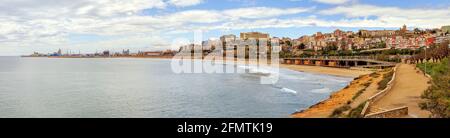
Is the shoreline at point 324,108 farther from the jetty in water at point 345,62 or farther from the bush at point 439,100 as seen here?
the jetty in water at point 345,62

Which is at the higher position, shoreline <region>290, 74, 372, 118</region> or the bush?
the bush

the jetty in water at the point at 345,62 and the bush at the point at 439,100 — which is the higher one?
the bush at the point at 439,100

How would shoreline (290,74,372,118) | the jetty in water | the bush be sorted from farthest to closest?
the jetty in water
shoreline (290,74,372,118)
the bush

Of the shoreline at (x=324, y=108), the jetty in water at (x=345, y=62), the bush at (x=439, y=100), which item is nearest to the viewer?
the bush at (x=439, y=100)

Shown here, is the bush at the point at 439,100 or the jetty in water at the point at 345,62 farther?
the jetty in water at the point at 345,62

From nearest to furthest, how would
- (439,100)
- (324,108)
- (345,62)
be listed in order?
1. (439,100)
2. (324,108)
3. (345,62)

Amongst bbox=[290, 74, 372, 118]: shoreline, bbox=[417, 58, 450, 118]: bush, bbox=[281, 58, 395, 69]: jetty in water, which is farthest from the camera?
bbox=[281, 58, 395, 69]: jetty in water

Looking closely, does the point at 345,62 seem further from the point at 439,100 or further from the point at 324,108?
the point at 439,100

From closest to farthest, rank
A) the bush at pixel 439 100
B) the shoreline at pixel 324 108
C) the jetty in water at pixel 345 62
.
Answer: the bush at pixel 439 100 → the shoreline at pixel 324 108 → the jetty in water at pixel 345 62

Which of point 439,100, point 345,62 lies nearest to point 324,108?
point 439,100

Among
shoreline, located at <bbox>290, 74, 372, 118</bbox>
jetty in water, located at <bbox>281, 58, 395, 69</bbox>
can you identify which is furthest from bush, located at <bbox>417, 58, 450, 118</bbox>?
jetty in water, located at <bbox>281, 58, 395, 69</bbox>

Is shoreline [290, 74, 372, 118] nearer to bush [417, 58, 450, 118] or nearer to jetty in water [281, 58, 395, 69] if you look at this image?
bush [417, 58, 450, 118]

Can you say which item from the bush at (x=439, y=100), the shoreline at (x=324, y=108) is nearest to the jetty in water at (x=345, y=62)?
the shoreline at (x=324, y=108)
